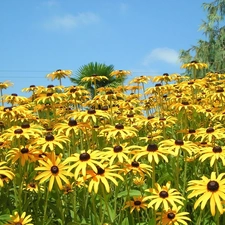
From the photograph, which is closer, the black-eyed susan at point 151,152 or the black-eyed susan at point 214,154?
the black-eyed susan at point 151,152

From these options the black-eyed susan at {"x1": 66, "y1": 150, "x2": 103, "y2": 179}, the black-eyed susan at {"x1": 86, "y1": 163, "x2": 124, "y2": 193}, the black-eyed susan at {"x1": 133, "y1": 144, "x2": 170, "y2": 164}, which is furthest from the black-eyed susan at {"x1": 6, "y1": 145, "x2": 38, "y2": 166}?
the black-eyed susan at {"x1": 133, "y1": 144, "x2": 170, "y2": 164}

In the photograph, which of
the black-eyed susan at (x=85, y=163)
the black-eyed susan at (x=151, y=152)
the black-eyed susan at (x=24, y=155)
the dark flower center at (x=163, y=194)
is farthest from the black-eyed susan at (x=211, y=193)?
the black-eyed susan at (x=24, y=155)

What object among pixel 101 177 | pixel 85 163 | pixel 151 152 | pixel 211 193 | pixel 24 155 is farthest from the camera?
pixel 24 155

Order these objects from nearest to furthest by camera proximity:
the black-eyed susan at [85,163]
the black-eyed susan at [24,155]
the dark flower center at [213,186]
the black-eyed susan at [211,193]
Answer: the black-eyed susan at [211,193] < the dark flower center at [213,186] < the black-eyed susan at [85,163] < the black-eyed susan at [24,155]

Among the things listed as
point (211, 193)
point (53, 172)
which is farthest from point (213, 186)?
point (53, 172)

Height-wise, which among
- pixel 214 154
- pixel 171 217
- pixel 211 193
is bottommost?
pixel 171 217

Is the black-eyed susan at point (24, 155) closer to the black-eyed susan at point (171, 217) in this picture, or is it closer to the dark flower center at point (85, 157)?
the dark flower center at point (85, 157)

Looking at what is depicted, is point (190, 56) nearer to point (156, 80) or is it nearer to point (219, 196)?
point (156, 80)

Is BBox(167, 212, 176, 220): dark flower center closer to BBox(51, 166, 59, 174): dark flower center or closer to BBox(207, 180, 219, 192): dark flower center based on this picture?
BBox(207, 180, 219, 192): dark flower center

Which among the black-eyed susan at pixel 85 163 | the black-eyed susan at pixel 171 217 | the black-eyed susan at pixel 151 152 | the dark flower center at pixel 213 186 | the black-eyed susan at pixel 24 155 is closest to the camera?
the dark flower center at pixel 213 186

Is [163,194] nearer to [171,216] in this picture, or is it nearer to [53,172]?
[171,216]

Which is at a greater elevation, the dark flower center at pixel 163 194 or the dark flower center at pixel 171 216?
the dark flower center at pixel 163 194

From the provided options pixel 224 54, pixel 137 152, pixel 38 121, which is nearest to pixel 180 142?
pixel 137 152

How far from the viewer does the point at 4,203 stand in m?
3.84
